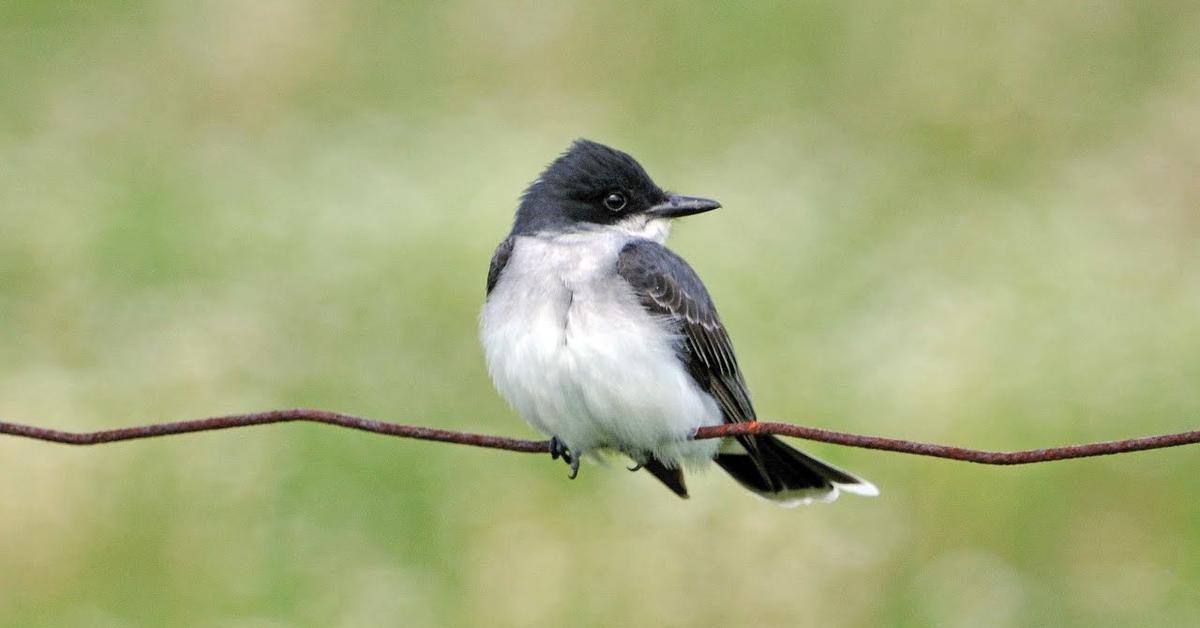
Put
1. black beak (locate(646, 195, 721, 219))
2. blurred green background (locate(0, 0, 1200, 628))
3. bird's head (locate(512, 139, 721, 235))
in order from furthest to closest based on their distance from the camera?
blurred green background (locate(0, 0, 1200, 628))
bird's head (locate(512, 139, 721, 235))
black beak (locate(646, 195, 721, 219))

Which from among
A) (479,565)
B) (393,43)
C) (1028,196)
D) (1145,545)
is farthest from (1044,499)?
(393,43)

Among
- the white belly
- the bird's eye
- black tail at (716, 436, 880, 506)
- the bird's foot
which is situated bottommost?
black tail at (716, 436, 880, 506)

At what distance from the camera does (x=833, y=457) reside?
23.9 feet

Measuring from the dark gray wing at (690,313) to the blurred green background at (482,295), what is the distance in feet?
4.42

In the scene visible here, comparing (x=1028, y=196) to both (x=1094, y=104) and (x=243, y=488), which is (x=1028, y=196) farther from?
(x=243, y=488)

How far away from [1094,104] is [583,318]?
6456 millimetres

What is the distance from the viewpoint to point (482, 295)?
845 cm

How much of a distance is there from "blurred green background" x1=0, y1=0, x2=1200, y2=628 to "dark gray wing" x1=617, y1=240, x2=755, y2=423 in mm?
1348

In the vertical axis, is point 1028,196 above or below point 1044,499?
above

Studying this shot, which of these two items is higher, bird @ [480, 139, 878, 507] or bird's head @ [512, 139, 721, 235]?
bird's head @ [512, 139, 721, 235]

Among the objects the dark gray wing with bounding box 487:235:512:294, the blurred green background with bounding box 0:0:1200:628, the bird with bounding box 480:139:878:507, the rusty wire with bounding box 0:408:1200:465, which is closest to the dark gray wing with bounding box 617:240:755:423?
the bird with bounding box 480:139:878:507

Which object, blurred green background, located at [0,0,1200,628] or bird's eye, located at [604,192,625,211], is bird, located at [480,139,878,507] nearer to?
bird's eye, located at [604,192,625,211]

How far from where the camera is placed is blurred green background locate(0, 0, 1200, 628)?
680 centimetres

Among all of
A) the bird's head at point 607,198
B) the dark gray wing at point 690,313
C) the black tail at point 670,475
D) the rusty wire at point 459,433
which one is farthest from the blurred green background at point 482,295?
the rusty wire at point 459,433
